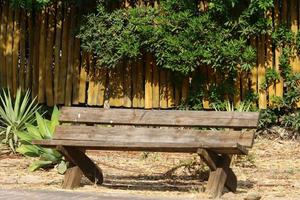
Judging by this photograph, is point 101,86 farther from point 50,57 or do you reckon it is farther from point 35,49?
point 35,49

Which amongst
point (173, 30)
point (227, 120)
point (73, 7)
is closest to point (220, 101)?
point (173, 30)

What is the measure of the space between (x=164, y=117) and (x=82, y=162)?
100 centimetres

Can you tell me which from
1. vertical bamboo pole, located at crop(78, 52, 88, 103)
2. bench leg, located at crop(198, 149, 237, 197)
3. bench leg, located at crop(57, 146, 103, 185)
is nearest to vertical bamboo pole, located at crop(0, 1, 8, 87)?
vertical bamboo pole, located at crop(78, 52, 88, 103)

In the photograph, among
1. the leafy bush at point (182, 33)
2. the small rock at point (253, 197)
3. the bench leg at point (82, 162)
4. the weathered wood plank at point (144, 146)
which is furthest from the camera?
the leafy bush at point (182, 33)

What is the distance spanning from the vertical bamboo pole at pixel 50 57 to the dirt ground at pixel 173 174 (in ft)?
5.65

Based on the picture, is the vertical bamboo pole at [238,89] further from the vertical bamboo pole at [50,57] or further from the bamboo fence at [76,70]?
the vertical bamboo pole at [50,57]

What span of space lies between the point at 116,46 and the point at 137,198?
471 cm

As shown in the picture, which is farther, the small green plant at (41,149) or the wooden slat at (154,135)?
the small green plant at (41,149)

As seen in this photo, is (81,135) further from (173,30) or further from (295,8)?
(295,8)

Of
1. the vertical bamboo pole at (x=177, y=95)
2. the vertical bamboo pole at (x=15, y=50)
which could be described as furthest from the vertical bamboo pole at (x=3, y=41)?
the vertical bamboo pole at (x=177, y=95)

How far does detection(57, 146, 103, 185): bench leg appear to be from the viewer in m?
6.35

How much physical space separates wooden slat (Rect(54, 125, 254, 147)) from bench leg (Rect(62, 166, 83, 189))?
34cm

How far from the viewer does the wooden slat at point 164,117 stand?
643 centimetres

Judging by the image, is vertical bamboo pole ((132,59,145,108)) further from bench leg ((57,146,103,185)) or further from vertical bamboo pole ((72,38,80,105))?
bench leg ((57,146,103,185))
